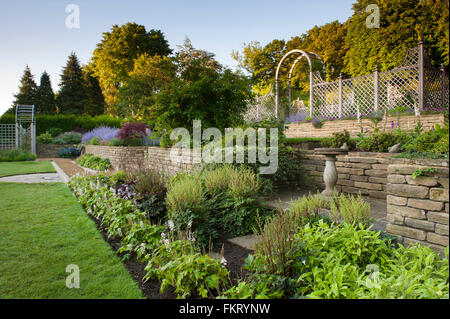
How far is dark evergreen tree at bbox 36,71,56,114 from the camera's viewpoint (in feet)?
91.6

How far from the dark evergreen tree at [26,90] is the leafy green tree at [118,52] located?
10.6 m

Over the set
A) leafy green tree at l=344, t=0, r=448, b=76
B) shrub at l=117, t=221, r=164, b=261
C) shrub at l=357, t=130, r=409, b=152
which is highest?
leafy green tree at l=344, t=0, r=448, b=76

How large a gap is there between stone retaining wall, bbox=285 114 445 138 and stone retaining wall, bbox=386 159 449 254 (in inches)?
135

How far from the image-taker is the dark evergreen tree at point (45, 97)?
91.6 ft

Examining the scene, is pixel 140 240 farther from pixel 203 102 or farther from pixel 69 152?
pixel 69 152

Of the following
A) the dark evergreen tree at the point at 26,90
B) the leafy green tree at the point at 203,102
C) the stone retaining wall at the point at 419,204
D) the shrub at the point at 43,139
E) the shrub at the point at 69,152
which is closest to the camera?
the stone retaining wall at the point at 419,204

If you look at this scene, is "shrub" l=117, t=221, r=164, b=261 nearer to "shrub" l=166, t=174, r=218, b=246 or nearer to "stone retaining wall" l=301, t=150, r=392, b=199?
"shrub" l=166, t=174, r=218, b=246

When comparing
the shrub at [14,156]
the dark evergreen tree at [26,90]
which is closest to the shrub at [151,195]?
the shrub at [14,156]

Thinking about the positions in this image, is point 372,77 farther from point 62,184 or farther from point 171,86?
point 62,184

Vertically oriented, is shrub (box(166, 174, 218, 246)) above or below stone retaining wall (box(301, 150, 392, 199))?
below

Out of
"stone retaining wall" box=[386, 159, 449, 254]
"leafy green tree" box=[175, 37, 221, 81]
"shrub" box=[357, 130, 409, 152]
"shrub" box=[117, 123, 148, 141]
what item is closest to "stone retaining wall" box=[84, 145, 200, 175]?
"shrub" box=[117, 123, 148, 141]

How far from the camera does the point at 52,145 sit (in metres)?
16.0

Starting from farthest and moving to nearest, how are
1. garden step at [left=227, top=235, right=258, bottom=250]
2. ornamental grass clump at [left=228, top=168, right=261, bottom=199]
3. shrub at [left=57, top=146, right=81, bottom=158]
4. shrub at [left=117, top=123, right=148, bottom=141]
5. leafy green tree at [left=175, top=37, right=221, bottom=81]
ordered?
shrub at [left=57, top=146, right=81, bottom=158] < shrub at [left=117, top=123, right=148, bottom=141] < leafy green tree at [left=175, top=37, right=221, bottom=81] < ornamental grass clump at [left=228, top=168, right=261, bottom=199] < garden step at [left=227, top=235, right=258, bottom=250]

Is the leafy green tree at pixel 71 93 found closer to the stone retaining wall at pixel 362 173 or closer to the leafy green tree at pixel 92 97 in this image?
the leafy green tree at pixel 92 97
